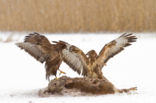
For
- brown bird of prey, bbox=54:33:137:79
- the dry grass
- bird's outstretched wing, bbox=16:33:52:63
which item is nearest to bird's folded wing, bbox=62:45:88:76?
brown bird of prey, bbox=54:33:137:79

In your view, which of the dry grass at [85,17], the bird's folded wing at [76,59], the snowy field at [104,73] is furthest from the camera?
the dry grass at [85,17]

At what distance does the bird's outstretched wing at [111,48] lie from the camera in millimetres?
2744

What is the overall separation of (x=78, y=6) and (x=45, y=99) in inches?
254

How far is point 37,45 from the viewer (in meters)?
2.71

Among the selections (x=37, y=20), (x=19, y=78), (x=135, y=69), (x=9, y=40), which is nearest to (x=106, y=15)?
(x=37, y=20)

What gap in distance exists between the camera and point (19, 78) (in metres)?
3.56

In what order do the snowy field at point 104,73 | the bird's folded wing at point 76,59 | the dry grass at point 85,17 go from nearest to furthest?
1. the snowy field at point 104,73
2. the bird's folded wing at point 76,59
3. the dry grass at point 85,17

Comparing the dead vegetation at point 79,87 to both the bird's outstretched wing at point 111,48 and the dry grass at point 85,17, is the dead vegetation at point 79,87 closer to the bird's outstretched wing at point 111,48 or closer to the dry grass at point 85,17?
the bird's outstretched wing at point 111,48

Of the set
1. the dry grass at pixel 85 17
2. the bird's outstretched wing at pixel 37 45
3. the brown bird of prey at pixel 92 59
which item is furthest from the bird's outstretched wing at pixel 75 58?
the dry grass at pixel 85 17

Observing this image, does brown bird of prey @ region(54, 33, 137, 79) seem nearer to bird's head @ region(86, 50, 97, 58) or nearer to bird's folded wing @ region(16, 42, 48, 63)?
bird's head @ region(86, 50, 97, 58)

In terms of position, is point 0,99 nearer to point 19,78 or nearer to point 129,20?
point 19,78

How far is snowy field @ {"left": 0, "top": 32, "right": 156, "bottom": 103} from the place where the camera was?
2549mm

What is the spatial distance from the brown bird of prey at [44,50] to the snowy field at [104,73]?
22 cm

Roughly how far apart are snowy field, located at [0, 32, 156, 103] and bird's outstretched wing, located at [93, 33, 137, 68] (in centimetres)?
26
